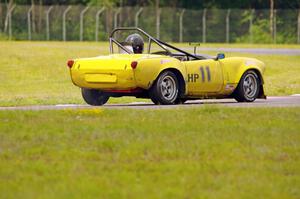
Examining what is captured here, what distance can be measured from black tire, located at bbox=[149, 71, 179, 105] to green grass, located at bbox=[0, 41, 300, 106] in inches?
150

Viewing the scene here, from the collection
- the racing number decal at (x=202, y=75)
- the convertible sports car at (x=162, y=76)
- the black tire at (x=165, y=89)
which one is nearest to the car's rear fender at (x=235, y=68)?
the convertible sports car at (x=162, y=76)

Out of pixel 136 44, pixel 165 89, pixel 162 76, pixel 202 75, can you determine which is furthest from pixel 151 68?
pixel 136 44

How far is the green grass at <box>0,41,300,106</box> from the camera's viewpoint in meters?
28.0

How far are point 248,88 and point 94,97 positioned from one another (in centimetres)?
281

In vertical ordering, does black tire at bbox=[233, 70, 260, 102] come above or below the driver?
below

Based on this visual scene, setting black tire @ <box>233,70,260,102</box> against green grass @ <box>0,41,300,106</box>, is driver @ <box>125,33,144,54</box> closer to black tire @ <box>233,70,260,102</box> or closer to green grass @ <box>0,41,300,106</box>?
black tire @ <box>233,70,260,102</box>

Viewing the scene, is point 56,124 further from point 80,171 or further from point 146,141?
point 80,171

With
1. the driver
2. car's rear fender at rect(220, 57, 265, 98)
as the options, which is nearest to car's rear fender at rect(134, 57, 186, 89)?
the driver

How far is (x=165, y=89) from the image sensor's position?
18.3 meters

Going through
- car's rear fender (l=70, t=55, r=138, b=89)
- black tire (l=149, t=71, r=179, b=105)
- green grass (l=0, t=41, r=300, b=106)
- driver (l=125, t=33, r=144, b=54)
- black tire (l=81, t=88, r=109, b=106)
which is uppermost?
driver (l=125, t=33, r=144, b=54)

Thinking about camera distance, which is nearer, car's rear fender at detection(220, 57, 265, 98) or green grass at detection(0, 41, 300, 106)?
car's rear fender at detection(220, 57, 265, 98)

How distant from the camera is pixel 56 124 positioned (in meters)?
13.1

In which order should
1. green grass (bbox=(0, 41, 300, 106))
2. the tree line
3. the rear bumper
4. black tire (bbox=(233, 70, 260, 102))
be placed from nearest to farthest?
the rear bumper
black tire (bbox=(233, 70, 260, 102))
green grass (bbox=(0, 41, 300, 106))
the tree line

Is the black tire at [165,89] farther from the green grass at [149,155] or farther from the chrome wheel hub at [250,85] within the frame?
the green grass at [149,155]
